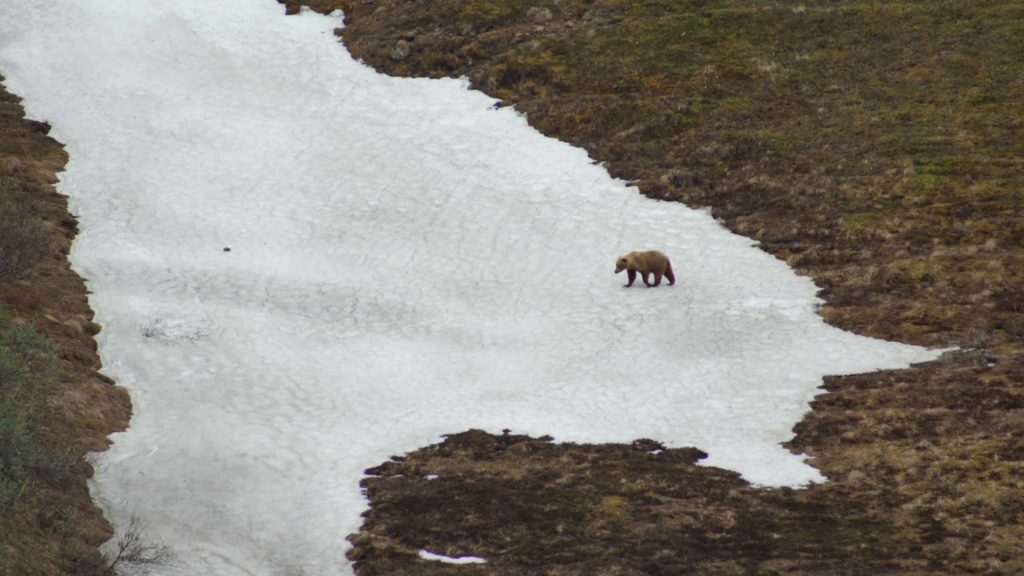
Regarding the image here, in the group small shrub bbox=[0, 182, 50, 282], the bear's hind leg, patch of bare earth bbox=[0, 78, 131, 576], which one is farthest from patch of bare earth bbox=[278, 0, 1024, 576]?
small shrub bbox=[0, 182, 50, 282]

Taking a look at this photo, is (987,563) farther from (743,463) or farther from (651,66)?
(651,66)

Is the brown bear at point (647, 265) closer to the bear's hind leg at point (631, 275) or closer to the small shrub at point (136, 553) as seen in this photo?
the bear's hind leg at point (631, 275)

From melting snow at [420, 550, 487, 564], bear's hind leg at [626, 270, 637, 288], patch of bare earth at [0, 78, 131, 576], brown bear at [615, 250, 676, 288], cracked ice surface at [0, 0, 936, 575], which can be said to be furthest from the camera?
bear's hind leg at [626, 270, 637, 288]

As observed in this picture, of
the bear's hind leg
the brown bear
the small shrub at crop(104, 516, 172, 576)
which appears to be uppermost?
the brown bear

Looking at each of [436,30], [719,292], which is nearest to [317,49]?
[436,30]

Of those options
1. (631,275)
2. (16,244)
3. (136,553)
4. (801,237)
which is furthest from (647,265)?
(136,553)

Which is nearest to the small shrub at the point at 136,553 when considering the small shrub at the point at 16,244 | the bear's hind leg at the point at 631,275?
the small shrub at the point at 16,244

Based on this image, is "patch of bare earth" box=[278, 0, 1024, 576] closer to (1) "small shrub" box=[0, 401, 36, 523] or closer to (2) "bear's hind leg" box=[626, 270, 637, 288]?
(2) "bear's hind leg" box=[626, 270, 637, 288]
